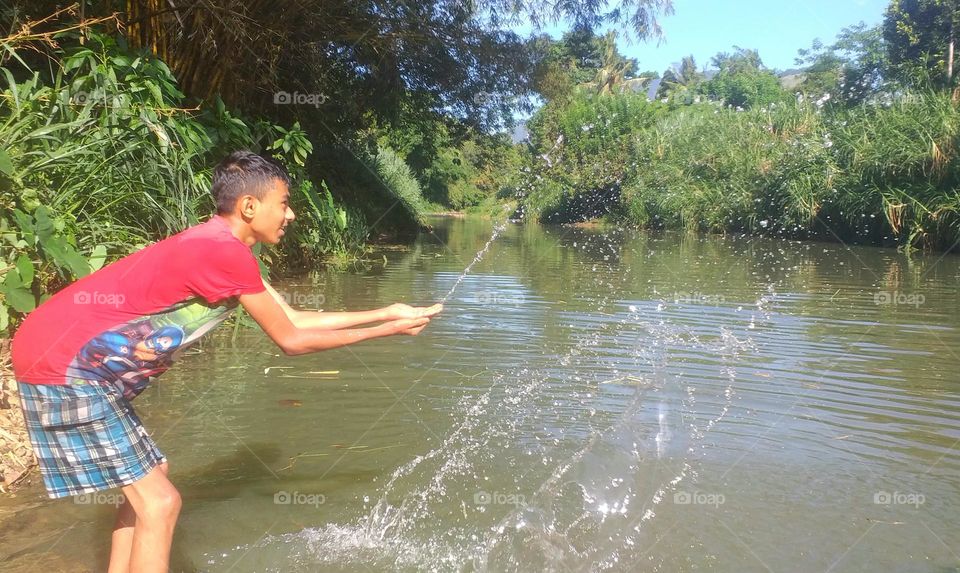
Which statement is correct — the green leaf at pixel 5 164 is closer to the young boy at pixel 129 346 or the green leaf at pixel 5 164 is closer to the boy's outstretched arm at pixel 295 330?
the young boy at pixel 129 346

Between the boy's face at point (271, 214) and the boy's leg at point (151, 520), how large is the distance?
2.63 ft

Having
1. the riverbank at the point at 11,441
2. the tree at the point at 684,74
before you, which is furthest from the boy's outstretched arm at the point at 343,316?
the tree at the point at 684,74

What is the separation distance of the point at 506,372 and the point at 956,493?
295 centimetres

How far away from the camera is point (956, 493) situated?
367cm

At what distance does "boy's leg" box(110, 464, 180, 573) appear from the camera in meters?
2.33

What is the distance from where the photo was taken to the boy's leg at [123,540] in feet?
8.27

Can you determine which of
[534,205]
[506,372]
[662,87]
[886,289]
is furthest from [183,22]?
[662,87]

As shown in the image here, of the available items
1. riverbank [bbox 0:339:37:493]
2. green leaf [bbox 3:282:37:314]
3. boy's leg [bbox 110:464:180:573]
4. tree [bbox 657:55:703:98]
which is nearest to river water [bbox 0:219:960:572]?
riverbank [bbox 0:339:37:493]

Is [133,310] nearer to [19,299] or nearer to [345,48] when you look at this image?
[19,299]

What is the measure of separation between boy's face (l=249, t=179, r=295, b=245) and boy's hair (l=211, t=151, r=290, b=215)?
22mm

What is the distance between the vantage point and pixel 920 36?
24.4 meters

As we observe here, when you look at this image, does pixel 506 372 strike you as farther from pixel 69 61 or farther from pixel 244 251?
pixel 69 61

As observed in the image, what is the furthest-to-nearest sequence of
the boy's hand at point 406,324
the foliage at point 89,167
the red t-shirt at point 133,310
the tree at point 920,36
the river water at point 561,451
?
the tree at point 920,36
the foliage at point 89,167
the river water at point 561,451
the boy's hand at point 406,324
the red t-shirt at point 133,310

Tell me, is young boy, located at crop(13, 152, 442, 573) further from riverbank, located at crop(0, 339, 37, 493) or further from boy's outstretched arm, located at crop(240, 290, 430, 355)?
riverbank, located at crop(0, 339, 37, 493)
